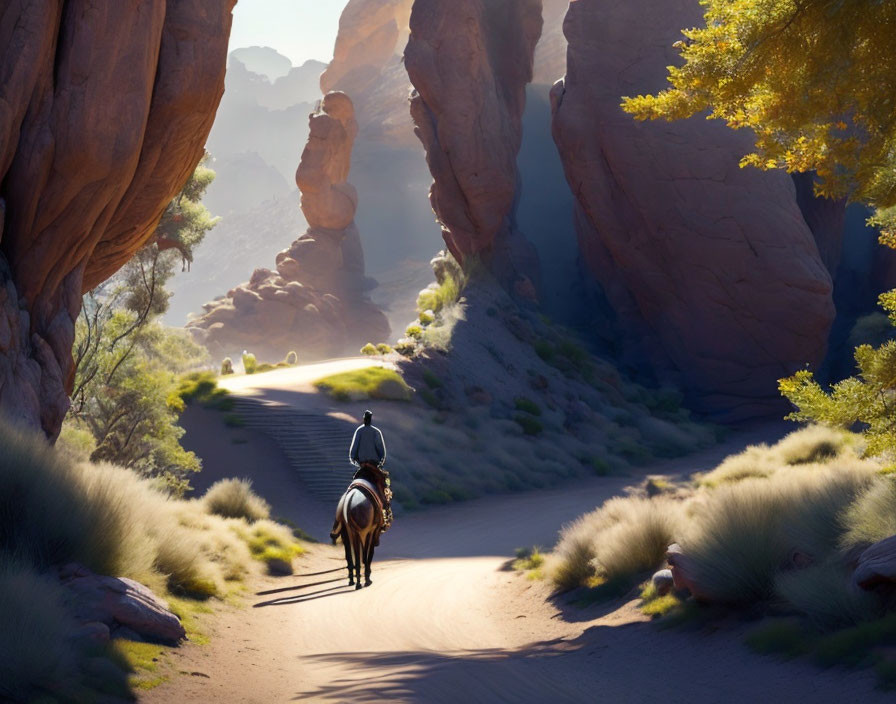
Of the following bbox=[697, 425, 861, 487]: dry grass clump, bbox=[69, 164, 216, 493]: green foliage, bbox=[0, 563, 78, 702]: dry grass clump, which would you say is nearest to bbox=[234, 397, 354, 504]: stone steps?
bbox=[69, 164, 216, 493]: green foliage

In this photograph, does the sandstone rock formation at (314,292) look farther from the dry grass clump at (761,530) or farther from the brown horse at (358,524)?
the dry grass clump at (761,530)

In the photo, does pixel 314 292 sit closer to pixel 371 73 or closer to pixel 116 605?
pixel 371 73

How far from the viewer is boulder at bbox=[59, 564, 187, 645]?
750 cm

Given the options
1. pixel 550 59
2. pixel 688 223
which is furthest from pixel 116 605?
pixel 550 59

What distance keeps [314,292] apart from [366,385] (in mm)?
36245

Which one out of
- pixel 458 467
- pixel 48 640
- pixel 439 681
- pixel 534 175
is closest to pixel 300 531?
pixel 458 467

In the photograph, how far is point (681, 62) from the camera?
38.5m

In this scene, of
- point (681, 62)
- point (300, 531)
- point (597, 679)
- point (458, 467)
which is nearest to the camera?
point (597, 679)

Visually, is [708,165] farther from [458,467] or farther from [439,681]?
[439,681]

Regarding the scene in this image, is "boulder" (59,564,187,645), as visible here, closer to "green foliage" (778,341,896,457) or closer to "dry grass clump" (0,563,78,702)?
"dry grass clump" (0,563,78,702)

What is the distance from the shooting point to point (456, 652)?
9.20m

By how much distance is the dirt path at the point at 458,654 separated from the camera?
276 inches

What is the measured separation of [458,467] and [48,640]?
79.3 feet

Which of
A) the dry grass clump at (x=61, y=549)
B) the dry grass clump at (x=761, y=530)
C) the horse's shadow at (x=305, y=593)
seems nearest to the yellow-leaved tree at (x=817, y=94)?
the dry grass clump at (x=761, y=530)
